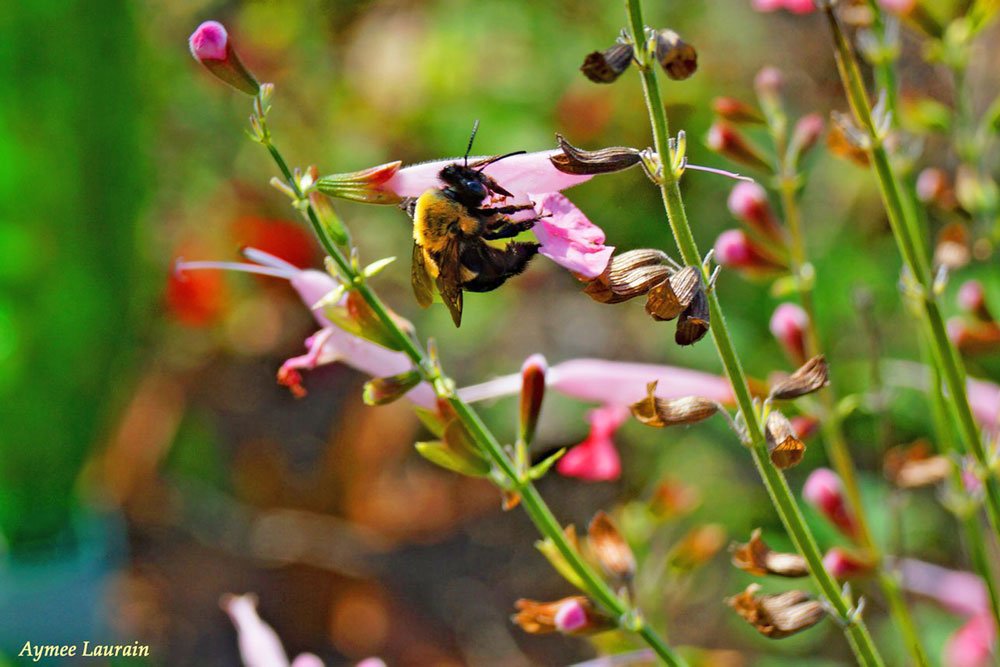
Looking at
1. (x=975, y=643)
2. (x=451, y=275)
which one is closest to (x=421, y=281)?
(x=451, y=275)

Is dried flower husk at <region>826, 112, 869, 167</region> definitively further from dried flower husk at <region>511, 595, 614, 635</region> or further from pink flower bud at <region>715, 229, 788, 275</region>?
dried flower husk at <region>511, 595, 614, 635</region>

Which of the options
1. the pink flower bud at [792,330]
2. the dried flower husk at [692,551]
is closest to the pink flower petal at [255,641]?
the dried flower husk at [692,551]

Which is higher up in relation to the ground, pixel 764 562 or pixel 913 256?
pixel 913 256

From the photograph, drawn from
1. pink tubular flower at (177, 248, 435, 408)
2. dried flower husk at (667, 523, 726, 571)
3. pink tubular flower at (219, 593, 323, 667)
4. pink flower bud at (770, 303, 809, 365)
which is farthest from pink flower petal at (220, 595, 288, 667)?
pink flower bud at (770, 303, 809, 365)

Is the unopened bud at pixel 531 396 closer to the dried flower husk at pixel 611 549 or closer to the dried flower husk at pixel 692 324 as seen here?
the dried flower husk at pixel 611 549

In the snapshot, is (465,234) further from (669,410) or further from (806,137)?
(806,137)

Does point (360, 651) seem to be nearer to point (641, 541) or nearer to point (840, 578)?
point (641, 541)
